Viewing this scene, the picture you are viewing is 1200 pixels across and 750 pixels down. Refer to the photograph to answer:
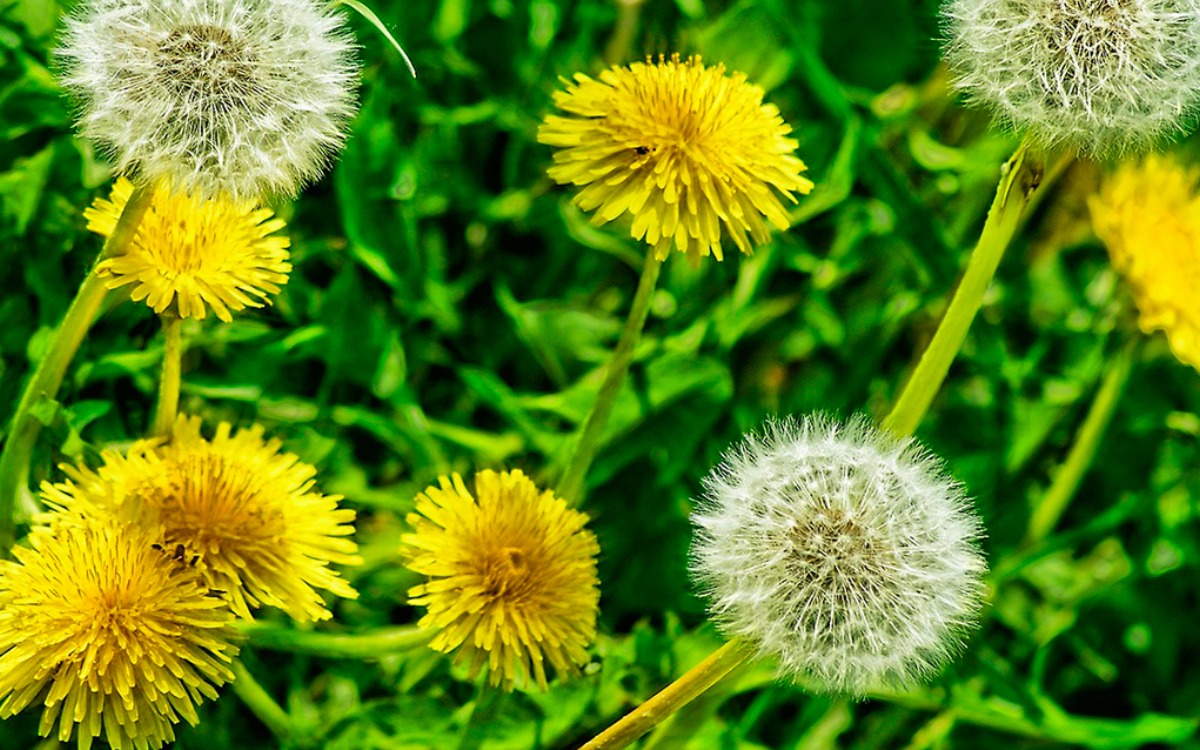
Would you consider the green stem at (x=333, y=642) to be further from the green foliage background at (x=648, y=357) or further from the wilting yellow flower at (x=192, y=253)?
the wilting yellow flower at (x=192, y=253)

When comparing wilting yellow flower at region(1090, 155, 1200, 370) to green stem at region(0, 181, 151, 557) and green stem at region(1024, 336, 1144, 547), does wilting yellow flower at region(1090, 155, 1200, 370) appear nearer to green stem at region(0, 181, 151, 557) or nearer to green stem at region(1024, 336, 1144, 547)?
green stem at region(1024, 336, 1144, 547)

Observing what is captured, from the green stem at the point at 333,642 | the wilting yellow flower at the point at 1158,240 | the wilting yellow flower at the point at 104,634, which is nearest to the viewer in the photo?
the wilting yellow flower at the point at 104,634

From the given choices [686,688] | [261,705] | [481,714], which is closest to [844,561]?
[686,688]

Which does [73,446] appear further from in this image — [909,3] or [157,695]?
[909,3]

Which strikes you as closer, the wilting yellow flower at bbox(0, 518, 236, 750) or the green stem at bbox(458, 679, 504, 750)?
the wilting yellow flower at bbox(0, 518, 236, 750)

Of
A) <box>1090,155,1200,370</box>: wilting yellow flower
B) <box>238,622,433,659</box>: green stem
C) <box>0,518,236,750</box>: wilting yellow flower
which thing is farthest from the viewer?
<box>1090,155,1200,370</box>: wilting yellow flower

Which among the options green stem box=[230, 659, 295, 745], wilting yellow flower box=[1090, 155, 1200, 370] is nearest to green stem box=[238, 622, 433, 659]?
green stem box=[230, 659, 295, 745]

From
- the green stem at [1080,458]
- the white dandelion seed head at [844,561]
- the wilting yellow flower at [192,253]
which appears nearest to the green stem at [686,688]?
the white dandelion seed head at [844,561]
